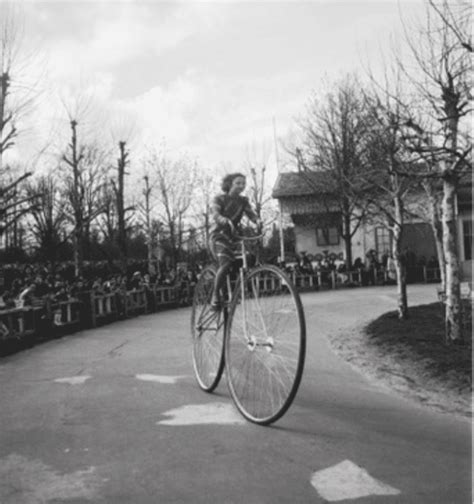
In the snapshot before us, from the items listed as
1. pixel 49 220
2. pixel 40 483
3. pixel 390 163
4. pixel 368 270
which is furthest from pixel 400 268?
pixel 49 220

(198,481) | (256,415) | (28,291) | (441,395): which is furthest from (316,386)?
(28,291)

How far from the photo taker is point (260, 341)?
4.65m

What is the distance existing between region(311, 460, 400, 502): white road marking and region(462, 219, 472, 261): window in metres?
32.4

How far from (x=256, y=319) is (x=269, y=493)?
1739mm

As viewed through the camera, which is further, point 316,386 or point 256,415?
point 316,386

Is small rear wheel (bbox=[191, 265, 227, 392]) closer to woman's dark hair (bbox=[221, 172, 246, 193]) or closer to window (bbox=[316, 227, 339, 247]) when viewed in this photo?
woman's dark hair (bbox=[221, 172, 246, 193])

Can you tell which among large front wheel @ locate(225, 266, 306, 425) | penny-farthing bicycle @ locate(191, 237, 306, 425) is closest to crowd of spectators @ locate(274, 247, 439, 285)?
penny-farthing bicycle @ locate(191, 237, 306, 425)

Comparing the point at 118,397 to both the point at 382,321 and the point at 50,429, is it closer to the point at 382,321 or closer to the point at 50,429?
the point at 50,429

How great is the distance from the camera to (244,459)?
375cm

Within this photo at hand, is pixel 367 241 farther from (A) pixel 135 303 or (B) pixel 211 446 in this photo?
(B) pixel 211 446

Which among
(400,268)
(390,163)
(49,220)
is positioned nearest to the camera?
(390,163)

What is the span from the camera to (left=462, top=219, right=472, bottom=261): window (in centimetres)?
3340

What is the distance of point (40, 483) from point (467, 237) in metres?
33.6

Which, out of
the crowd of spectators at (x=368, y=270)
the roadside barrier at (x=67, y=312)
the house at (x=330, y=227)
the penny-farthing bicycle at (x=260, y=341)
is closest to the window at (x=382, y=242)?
the house at (x=330, y=227)
